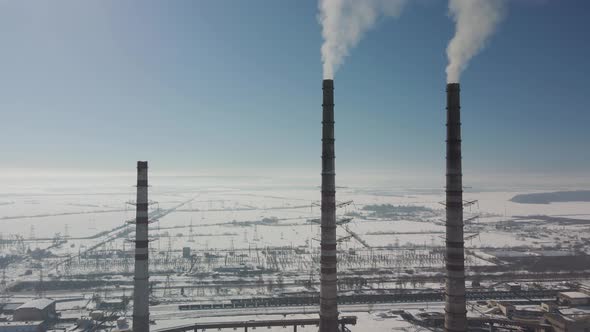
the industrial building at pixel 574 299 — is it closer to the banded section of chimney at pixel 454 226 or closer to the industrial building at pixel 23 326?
the banded section of chimney at pixel 454 226

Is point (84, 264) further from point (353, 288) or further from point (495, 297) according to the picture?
point (495, 297)

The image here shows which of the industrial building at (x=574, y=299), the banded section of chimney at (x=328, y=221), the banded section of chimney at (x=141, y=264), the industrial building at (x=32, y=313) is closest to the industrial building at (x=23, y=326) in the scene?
the industrial building at (x=32, y=313)

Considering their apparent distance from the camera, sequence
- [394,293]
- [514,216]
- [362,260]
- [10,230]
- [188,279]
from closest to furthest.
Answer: [394,293], [188,279], [362,260], [10,230], [514,216]

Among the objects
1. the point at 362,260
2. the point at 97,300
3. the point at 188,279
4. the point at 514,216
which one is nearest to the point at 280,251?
the point at 362,260

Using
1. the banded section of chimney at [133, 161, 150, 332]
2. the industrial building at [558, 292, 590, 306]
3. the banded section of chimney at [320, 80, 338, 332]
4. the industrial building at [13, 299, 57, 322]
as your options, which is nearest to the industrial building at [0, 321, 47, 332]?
the industrial building at [13, 299, 57, 322]

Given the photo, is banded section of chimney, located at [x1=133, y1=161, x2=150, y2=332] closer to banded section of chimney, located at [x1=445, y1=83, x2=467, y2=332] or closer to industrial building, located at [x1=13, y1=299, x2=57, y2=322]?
industrial building, located at [x1=13, y1=299, x2=57, y2=322]

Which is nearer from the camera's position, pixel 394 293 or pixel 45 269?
pixel 394 293

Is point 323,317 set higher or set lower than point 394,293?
higher
